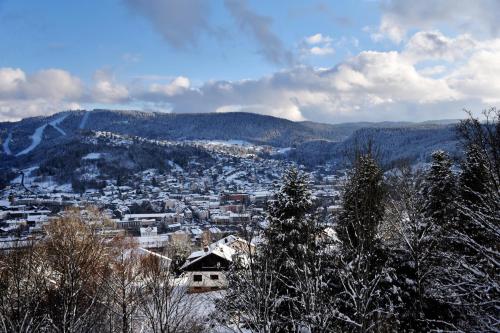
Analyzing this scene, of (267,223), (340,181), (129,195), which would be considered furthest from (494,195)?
(129,195)

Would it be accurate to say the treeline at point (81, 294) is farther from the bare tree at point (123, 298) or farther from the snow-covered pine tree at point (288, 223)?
the snow-covered pine tree at point (288, 223)

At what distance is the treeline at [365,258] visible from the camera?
10844 millimetres

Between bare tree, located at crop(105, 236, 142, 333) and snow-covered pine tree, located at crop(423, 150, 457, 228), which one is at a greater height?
snow-covered pine tree, located at crop(423, 150, 457, 228)

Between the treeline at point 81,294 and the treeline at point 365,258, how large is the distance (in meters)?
2.84

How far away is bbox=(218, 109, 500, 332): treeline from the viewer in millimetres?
10844

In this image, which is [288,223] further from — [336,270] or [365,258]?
[365,258]

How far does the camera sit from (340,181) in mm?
16656

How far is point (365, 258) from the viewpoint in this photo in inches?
423

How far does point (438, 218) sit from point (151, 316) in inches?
534

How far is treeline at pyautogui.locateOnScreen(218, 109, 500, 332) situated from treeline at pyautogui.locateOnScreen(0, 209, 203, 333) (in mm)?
2840

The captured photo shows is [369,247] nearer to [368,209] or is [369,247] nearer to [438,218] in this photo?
[368,209]

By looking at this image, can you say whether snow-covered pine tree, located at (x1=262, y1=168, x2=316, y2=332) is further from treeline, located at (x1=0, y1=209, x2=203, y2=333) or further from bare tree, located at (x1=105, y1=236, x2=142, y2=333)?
bare tree, located at (x1=105, y1=236, x2=142, y2=333)

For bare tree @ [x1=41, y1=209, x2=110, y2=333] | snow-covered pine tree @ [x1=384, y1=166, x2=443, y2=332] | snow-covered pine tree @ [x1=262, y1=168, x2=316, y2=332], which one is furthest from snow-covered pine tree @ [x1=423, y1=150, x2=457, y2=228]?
bare tree @ [x1=41, y1=209, x2=110, y2=333]

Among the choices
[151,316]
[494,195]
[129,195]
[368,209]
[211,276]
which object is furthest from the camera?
[129,195]
